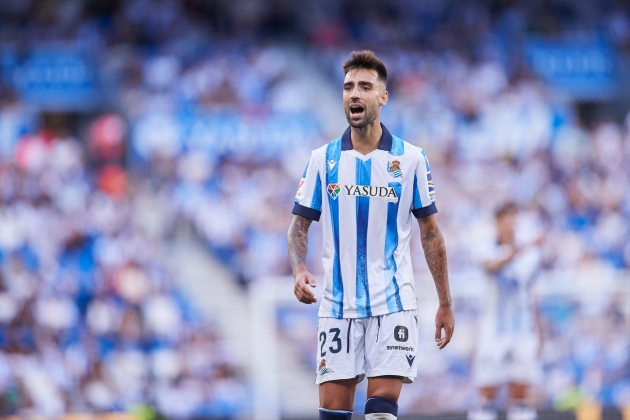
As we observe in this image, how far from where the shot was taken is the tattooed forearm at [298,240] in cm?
548

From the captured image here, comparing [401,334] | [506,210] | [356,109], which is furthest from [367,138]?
[506,210]

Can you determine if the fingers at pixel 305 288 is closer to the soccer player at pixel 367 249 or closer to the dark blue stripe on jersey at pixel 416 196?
the soccer player at pixel 367 249

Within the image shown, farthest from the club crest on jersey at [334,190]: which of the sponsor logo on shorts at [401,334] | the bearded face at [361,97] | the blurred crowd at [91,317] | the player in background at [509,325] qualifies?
the blurred crowd at [91,317]

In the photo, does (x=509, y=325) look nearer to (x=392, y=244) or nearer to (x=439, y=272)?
(x=439, y=272)

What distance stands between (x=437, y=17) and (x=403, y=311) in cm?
1648

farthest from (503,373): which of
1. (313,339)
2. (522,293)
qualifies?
(313,339)

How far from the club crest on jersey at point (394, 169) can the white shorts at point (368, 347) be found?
727 mm

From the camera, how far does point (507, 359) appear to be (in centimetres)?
902

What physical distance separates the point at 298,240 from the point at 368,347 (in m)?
0.68

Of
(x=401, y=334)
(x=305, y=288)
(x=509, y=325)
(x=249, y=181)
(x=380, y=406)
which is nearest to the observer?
(x=305, y=288)

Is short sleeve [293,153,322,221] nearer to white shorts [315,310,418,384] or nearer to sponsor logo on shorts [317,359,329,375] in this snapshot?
white shorts [315,310,418,384]

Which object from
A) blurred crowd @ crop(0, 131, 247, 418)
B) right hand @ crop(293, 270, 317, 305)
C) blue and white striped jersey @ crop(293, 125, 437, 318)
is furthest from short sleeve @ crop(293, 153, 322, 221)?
blurred crowd @ crop(0, 131, 247, 418)

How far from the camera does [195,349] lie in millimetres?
13156

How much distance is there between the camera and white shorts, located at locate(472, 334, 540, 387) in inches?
352
